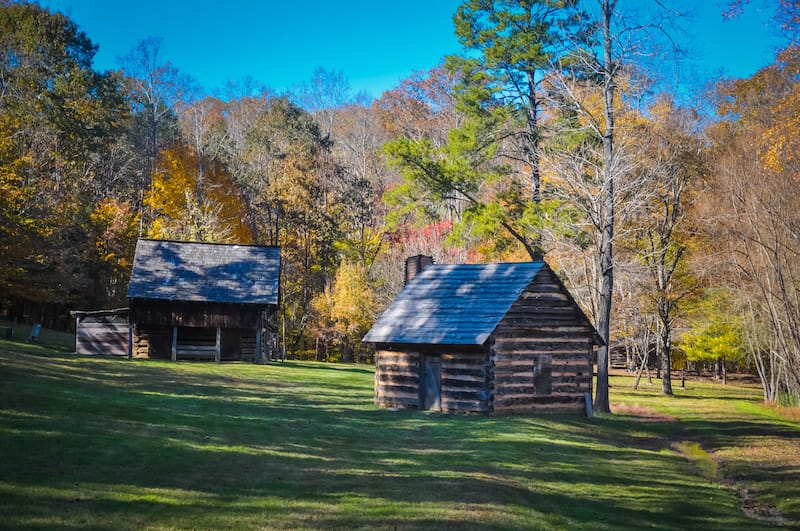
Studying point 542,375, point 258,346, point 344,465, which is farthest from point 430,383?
point 258,346

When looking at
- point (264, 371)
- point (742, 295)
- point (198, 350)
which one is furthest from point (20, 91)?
point (742, 295)

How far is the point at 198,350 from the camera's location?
47.9m

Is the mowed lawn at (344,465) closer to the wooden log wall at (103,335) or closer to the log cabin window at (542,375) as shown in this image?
the log cabin window at (542,375)

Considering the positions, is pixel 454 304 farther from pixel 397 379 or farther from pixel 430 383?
pixel 397 379

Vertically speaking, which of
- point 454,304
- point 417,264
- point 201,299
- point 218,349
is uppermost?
point 417,264

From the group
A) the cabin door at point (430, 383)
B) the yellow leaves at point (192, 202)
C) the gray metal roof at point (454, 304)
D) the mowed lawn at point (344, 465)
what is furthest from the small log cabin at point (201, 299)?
the cabin door at point (430, 383)

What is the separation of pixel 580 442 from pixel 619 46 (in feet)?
57.9

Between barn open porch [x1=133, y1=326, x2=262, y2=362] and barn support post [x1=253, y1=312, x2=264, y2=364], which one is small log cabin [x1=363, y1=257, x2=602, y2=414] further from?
barn open porch [x1=133, y1=326, x2=262, y2=362]

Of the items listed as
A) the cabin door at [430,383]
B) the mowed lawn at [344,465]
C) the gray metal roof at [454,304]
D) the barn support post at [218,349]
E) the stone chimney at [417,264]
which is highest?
the stone chimney at [417,264]

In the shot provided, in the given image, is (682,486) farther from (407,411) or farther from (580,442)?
(407,411)

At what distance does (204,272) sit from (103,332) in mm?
6974

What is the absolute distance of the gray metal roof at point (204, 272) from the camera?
4678 centimetres

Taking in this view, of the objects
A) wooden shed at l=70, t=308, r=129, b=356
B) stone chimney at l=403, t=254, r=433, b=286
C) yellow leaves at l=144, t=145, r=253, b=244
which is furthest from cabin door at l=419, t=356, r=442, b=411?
yellow leaves at l=144, t=145, r=253, b=244

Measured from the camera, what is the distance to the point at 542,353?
28.3m
